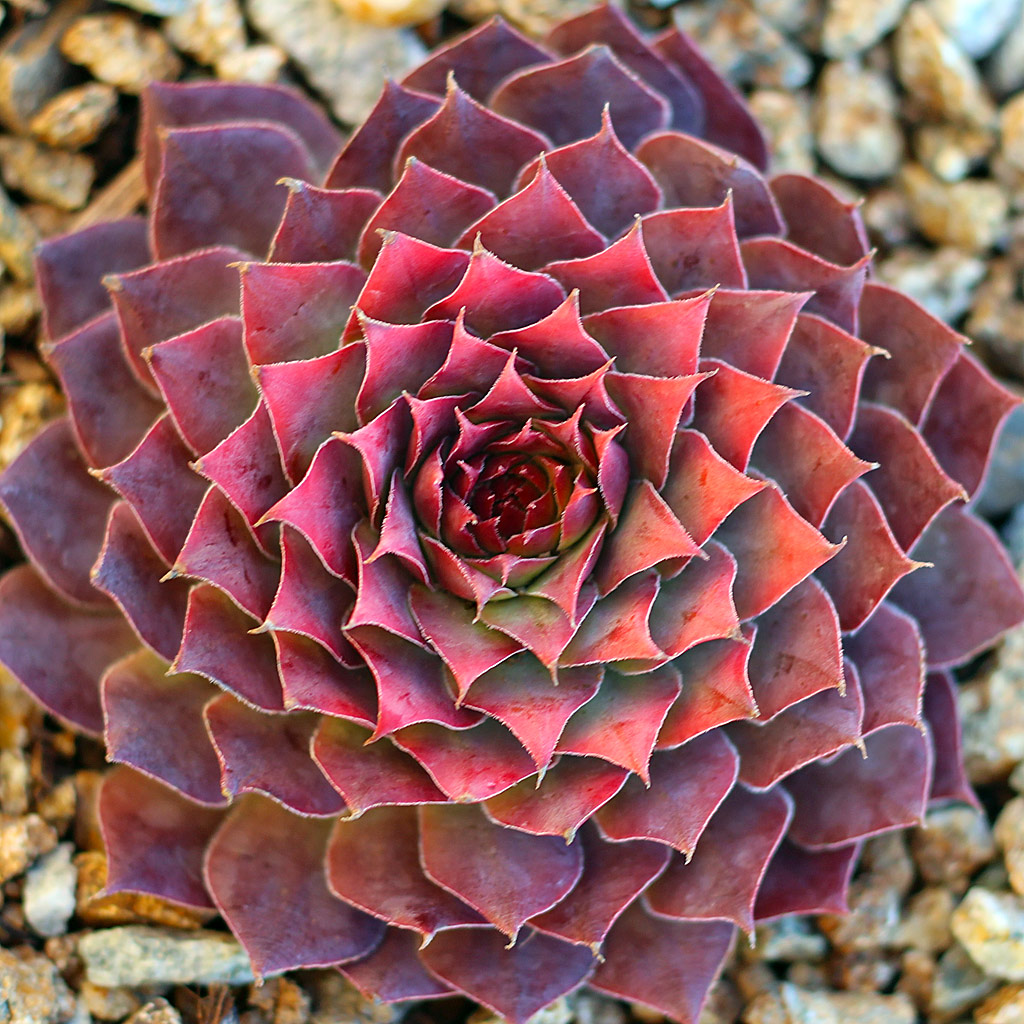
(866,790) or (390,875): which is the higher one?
(866,790)

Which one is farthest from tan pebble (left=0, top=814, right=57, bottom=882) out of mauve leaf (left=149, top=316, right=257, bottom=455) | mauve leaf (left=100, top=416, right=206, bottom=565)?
mauve leaf (left=149, top=316, right=257, bottom=455)

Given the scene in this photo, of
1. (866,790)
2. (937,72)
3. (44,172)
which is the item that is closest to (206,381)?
(44,172)

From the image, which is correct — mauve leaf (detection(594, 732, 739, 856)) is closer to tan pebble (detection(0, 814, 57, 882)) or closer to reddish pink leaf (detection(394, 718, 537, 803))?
reddish pink leaf (detection(394, 718, 537, 803))

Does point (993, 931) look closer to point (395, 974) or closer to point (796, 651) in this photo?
point (796, 651)

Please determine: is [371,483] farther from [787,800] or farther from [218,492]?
[787,800]

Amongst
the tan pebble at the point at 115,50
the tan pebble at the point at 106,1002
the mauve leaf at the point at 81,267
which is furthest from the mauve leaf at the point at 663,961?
the tan pebble at the point at 115,50

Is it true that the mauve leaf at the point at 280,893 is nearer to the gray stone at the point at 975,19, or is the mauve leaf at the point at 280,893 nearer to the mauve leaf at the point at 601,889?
the mauve leaf at the point at 601,889
